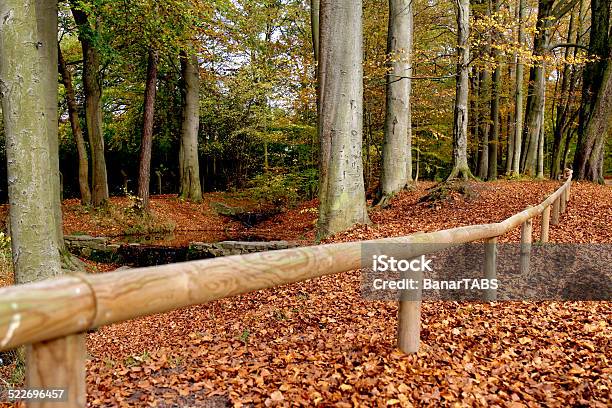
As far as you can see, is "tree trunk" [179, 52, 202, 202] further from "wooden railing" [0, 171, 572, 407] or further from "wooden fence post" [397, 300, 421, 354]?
"wooden railing" [0, 171, 572, 407]

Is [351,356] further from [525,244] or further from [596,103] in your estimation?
[596,103]

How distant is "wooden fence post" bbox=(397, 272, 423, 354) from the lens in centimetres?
320

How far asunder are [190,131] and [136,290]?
1727cm

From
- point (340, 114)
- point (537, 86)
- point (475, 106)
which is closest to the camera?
point (340, 114)

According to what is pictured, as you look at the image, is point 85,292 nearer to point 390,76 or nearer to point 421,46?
point 390,76

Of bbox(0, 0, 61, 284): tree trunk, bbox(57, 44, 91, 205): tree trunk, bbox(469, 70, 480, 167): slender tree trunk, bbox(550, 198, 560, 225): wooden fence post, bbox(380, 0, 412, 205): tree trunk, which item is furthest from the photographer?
bbox(469, 70, 480, 167): slender tree trunk

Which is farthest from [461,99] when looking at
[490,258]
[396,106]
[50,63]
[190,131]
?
[190,131]

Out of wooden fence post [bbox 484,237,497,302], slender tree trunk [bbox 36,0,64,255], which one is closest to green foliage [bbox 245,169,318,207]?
slender tree trunk [bbox 36,0,64,255]

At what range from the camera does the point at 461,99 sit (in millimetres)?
12125

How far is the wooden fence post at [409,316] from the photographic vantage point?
320cm

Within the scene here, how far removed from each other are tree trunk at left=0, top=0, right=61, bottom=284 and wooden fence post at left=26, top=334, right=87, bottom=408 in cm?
400

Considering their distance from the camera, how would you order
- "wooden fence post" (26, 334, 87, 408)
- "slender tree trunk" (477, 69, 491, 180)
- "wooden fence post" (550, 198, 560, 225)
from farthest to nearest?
"slender tree trunk" (477, 69, 491, 180) → "wooden fence post" (550, 198, 560, 225) → "wooden fence post" (26, 334, 87, 408)

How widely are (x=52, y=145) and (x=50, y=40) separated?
1831 mm

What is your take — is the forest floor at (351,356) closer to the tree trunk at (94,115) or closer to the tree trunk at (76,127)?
the tree trunk at (94,115)
